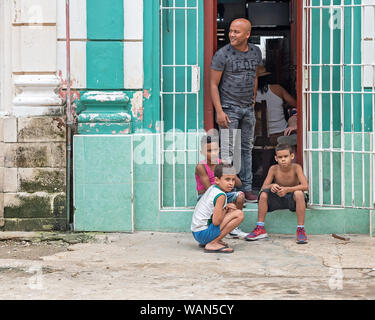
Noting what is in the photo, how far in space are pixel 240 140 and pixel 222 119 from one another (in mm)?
360

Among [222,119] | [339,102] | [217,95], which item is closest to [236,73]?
[217,95]

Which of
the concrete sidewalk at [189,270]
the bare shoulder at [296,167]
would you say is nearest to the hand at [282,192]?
the bare shoulder at [296,167]

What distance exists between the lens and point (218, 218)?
6828 mm

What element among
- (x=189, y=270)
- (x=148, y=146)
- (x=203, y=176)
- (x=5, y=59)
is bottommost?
(x=189, y=270)

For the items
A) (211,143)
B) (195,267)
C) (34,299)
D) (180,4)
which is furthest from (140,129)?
(34,299)

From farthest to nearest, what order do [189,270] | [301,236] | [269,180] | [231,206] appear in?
[269,180] < [301,236] < [231,206] < [189,270]

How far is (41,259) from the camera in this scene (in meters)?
6.68

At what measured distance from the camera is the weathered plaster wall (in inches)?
300

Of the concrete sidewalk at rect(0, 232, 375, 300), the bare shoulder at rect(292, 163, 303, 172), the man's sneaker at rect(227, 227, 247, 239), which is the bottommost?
the concrete sidewalk at rect(0, 232, 375, 300)

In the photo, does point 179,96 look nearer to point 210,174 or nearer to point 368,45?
point 210,174

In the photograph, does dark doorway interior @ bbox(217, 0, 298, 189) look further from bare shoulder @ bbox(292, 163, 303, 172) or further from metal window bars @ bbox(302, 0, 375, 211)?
bare shoulder @ bbox(292, 163, 303, 172)

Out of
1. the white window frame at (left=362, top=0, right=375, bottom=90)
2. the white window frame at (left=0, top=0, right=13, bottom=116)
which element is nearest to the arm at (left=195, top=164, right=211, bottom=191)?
the white window frame at (left=362, top=0, right=375, bottom=90)

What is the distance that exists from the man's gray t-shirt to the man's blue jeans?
92 millimetres
